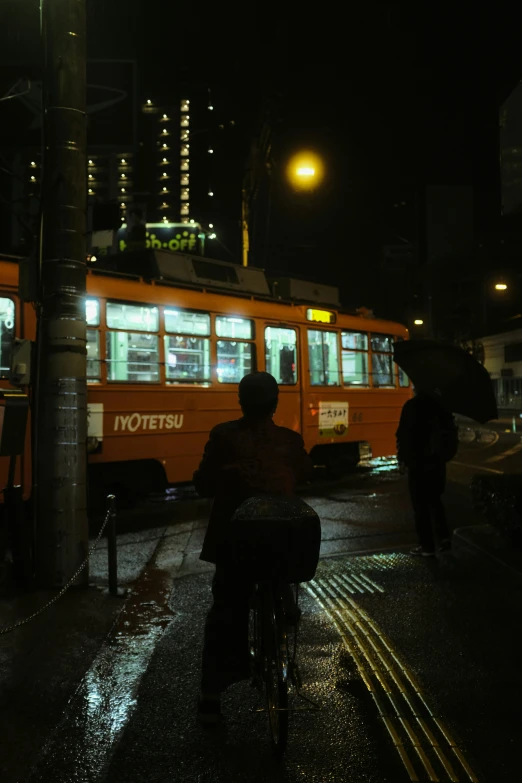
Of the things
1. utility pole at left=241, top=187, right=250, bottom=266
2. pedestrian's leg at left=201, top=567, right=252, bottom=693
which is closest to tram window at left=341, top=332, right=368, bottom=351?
utility pole at left=241, top=187, right=250, bottom=266

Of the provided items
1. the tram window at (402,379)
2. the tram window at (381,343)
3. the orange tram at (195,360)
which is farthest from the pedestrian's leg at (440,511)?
the tram window at (402,379)

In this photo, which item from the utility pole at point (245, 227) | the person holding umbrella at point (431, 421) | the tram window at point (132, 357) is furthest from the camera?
the utility pole at point (245, 227)

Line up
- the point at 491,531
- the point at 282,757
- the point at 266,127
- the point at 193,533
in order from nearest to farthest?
the point at 282,757 → the point at 491,531 → the point at 193,533 → the point at 266,127

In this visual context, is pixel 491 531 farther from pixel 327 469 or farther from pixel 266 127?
pixel 266 127

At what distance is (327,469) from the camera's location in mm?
14984

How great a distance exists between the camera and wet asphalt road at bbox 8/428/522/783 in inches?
134

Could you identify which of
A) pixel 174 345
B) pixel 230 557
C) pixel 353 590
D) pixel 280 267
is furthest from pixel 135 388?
pixel 280 267

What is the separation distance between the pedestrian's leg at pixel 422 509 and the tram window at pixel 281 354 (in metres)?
5.60

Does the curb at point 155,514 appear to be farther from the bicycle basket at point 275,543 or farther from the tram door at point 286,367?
the bicycle basket at point 275,543

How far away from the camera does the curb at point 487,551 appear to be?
7.16m

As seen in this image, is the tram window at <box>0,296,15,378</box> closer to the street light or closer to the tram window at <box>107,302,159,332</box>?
the tram window at <box>107,302,159,332</box>

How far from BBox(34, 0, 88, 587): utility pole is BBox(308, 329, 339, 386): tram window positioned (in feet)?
25.7

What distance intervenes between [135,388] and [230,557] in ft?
24.0

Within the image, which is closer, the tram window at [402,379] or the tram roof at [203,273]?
the tram roof at [203,273]
